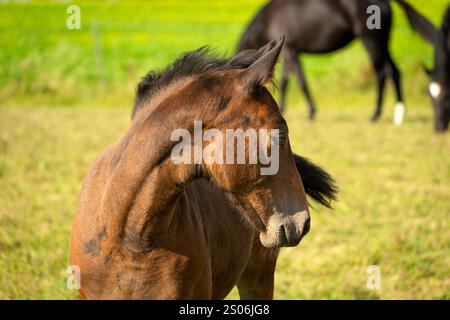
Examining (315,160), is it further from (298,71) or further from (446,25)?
(446,25)

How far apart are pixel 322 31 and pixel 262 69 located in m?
10.5

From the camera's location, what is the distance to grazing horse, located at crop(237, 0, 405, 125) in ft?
40.0

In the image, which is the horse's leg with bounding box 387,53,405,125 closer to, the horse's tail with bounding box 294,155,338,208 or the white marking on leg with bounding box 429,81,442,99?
the white marking on leg with bounding box 429,81,442,99

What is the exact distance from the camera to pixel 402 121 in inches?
481

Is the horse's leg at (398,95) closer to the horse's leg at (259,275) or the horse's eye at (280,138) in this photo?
the horse's leg at (259,275)

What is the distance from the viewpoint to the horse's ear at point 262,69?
2.46 meters

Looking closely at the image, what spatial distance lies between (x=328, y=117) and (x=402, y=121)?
1438 millimetres

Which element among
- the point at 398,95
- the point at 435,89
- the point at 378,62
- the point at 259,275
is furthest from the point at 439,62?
the point at 259,275

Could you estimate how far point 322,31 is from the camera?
12625mm

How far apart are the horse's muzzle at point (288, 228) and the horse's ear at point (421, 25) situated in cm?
1017

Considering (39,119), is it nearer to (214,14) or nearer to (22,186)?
(22,186)

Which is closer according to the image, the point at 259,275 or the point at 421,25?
the point at 259,275

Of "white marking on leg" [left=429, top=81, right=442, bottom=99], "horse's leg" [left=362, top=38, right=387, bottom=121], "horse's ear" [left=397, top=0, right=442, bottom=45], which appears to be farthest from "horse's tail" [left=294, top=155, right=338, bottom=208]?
"horse's ear" [left=397, top=0, right=442, bottom=45]

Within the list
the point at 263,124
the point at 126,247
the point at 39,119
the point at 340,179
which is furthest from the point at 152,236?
the point at 39,119
